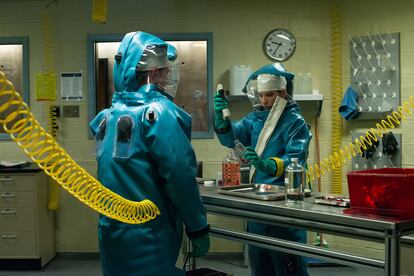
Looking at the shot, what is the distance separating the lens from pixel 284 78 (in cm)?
293

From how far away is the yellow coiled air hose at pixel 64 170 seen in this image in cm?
141

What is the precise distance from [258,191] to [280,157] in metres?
0.33

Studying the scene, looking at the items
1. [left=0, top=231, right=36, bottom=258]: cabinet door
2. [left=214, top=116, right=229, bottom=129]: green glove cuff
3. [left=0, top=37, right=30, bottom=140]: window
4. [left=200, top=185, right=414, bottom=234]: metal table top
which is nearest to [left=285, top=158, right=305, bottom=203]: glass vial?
[left=200, top=185, right=414, bottom=234]: metal table top

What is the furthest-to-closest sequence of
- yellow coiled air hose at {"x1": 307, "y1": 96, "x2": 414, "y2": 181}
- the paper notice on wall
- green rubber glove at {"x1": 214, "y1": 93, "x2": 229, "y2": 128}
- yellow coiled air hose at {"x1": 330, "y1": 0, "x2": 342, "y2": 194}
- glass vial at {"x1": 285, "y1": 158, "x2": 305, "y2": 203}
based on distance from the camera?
the paper notice on wall, yellow coiled air hose at {"x1": 330, "y1": 0, "x2": 342, "y2": 194}, yellow coiled air hose at {"x1": 307, "y1": 96, "x2": 414, "y2": 181}, green rubber glove at {"x1": 214, "y1": 93, "x2": 229, "y2": 128}, glass vial at {"x1": 285, "y1": 158, "x2": 305, "y2": 203}

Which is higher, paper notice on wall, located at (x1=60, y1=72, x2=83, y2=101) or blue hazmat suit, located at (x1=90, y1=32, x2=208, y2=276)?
paper notice on wall, located at (x1=60, y1=72, x2=83, y2=101)

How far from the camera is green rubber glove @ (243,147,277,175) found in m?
2.61

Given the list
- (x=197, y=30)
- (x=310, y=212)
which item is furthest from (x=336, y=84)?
(x=310, y=212)

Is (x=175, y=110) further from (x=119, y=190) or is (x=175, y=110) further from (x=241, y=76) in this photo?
(x=241, y=76)

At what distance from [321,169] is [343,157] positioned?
10.7 inches

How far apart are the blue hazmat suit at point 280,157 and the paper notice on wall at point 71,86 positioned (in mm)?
2168

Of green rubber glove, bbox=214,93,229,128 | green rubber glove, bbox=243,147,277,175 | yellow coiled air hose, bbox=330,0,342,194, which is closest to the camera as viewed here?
green rubber glove, bbox=243,147,277,175

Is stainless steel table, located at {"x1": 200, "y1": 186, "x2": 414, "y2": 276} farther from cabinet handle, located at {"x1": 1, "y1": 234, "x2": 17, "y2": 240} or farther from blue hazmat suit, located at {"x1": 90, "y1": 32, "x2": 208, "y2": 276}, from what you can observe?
cabinet handle, located at {"x1": 1, "y1": 234, "x2": 17, "y2": 240}

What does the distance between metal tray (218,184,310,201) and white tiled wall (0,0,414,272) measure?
1979 mm

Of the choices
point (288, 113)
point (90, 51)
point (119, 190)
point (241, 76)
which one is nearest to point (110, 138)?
point (119, 190)
